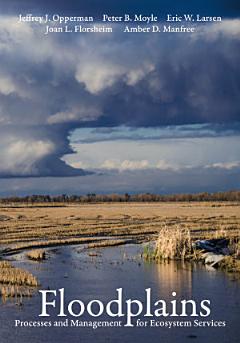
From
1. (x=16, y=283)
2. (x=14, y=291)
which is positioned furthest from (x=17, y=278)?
(x=14, y=291)

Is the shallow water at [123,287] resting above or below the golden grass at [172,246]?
below

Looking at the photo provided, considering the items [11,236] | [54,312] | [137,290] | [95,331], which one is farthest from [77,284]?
[11,236]

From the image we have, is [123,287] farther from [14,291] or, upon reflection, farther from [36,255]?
[36,255]

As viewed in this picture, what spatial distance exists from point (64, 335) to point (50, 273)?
9657 mm

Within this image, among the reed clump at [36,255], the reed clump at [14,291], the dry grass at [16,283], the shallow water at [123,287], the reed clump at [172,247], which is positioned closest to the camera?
the shallow water at [123,287]

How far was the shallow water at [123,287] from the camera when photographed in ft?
56.9

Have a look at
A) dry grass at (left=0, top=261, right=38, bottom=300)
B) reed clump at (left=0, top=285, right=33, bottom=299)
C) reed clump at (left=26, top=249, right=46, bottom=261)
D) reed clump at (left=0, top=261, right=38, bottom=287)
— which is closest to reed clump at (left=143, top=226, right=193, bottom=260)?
reed clump at (left=26, top=249, right=46, bottom=261)

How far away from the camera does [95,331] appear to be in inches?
703

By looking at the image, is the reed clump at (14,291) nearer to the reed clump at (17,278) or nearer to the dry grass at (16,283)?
the dry grass at (16,283)

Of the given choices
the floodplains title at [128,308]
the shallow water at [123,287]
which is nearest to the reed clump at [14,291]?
the shallow water at [123,287]

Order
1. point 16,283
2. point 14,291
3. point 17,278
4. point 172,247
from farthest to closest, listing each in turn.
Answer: point 172,247, point 17,278, point 16,283, point 14,291

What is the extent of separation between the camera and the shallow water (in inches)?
683

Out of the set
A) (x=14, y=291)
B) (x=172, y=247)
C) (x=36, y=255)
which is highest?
(x=172, y=247)

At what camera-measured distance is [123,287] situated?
23656 mm
